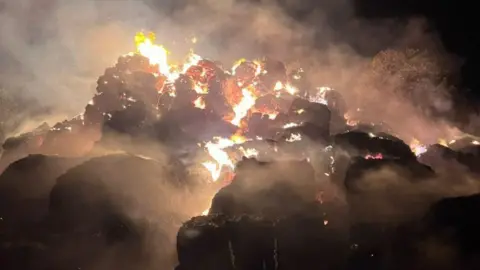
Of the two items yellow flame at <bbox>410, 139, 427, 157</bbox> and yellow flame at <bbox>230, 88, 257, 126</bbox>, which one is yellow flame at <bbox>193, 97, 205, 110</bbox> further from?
yellow flame at <bbox>410, 139, 427, 157</bbox>

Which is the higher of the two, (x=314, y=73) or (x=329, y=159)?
(x=314, y=73)

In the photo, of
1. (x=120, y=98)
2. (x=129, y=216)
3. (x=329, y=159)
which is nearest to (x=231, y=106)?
(x=120, y=98)

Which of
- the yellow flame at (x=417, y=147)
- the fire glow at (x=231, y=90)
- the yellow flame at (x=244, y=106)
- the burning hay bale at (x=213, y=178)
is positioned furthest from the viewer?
the yellow flame at (x=244, y=106)

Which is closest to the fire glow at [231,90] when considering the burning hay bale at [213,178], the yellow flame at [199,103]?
the yellow flame at [199,103]

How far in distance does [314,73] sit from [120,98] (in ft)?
44.6

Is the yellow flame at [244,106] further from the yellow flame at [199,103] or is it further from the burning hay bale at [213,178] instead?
the yellow flame at [199,103]

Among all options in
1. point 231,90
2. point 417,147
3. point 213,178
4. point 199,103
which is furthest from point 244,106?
point 417,147

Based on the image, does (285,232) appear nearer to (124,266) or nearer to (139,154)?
(124,266)

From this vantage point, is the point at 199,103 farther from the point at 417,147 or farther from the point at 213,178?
the point at 417,147

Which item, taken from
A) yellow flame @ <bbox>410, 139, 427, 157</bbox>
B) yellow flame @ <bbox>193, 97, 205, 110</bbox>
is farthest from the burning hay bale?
yellow flame @ <bbox>410, 139, 427, 157</bbox>

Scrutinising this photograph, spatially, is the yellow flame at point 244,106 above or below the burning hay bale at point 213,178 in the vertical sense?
above

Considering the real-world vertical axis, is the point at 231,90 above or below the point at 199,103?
above

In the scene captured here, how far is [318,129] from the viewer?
2661 cm

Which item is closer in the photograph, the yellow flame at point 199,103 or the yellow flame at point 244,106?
the yellow flame at point 199,103
